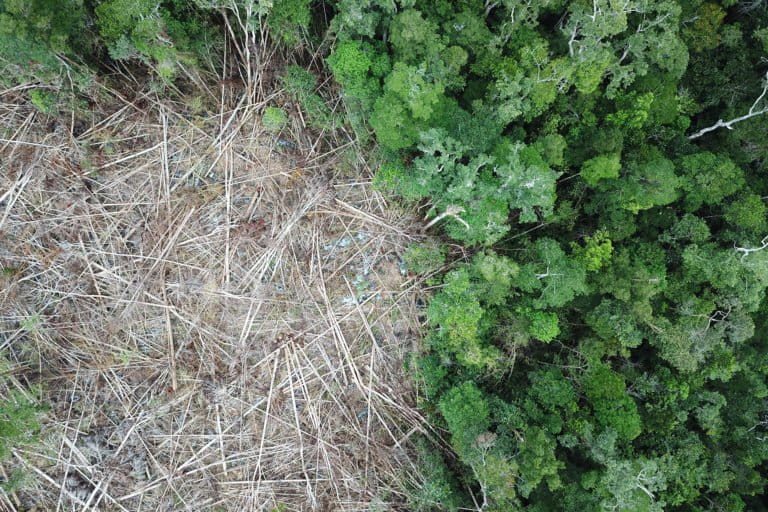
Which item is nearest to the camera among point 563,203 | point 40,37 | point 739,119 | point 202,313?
point 40,37

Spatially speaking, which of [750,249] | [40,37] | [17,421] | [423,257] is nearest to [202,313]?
[17,421]

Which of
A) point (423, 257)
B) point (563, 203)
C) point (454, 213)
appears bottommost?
point (423, 257)

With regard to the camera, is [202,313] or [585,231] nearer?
[202,313]

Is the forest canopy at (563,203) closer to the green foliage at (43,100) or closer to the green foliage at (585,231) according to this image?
the green foliage at (585,231)

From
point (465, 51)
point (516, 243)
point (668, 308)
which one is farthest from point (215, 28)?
point (668, 308)

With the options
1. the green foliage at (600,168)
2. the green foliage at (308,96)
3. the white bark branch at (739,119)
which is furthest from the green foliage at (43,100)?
the white bark branch at (739,119)

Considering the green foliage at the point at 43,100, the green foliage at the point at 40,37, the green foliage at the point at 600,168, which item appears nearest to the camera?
the green foliage at the point at 40,37

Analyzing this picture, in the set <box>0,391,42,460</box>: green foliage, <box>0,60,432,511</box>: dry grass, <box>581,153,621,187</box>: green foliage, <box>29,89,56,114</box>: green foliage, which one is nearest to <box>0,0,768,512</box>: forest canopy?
<box>581,153,621,187</box>: green foliage

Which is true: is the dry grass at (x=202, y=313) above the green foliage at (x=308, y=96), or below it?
below

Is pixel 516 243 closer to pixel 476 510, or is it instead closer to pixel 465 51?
pixel 465 51

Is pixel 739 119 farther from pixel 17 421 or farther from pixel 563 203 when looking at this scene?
pixel 17 421
